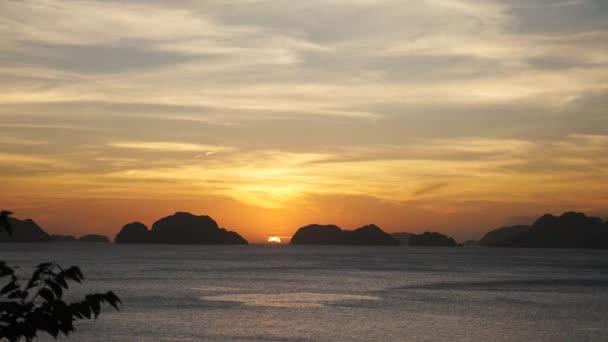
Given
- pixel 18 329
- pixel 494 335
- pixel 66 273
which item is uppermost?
pixel 66 273

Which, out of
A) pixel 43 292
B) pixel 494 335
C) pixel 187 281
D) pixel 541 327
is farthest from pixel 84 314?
pixel 187 281

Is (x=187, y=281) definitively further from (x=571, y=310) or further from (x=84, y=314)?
(x=84, y=314)

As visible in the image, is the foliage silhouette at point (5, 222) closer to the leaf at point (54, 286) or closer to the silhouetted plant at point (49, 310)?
the silhouetted plant at point (49, 310)

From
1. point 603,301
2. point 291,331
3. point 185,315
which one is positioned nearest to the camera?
point 291,331

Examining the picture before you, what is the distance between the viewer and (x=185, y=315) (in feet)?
239

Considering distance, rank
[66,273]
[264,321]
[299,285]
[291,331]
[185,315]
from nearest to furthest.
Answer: [66,273] → [291,331] → [264,321] → [185,315] → [299,285]

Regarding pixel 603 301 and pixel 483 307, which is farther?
pixel 603 301

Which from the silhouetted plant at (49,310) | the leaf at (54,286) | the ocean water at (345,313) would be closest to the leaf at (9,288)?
the silhouetted plant at (49,310)

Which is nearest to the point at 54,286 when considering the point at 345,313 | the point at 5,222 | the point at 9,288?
the point at 9,288

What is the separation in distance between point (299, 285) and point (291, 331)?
2413 inches

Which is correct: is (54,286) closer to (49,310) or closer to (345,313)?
(49,310)

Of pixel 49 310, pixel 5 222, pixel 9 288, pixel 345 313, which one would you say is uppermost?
pixel 5 222

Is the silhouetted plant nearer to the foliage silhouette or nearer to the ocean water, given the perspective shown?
the foliage silhouette

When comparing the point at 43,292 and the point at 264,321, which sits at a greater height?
the point at 43,292
